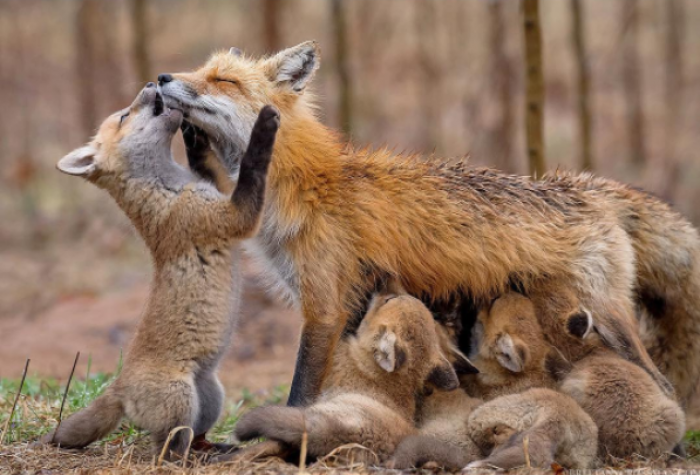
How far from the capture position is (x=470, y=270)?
6789mm

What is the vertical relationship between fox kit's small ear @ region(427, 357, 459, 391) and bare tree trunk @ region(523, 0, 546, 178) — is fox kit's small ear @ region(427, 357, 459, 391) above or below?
below

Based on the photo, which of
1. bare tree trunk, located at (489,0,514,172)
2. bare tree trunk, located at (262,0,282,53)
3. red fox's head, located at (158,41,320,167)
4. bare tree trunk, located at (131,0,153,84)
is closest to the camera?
red fox's head, located at (158,41,320,167)

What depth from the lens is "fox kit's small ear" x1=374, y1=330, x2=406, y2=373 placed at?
5898 mm

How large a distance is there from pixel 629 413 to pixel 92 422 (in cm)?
370

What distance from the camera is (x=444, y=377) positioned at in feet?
19.5

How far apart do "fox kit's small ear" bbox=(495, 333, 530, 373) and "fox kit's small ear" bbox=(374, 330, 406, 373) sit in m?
0.84

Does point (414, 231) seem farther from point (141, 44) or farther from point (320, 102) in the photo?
point (141, 44)

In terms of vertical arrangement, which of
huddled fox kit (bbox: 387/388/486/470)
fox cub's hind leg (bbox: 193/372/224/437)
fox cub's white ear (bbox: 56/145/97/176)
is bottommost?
huddled fox kit (bbox: 387/388/486/470)

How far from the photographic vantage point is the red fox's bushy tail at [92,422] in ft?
18.4

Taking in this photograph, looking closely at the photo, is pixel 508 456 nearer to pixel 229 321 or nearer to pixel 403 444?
pixel 403 444

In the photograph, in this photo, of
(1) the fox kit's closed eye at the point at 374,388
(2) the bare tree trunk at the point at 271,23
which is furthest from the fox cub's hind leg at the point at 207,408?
(2) the bare tree trunk at the point at 271,23

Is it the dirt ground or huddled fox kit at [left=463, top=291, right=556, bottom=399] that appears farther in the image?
the dirt ground

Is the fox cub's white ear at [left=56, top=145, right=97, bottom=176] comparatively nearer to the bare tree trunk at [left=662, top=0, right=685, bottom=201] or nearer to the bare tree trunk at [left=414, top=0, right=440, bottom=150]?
the bare tree trunk at [left=662, top=0, right=685, bottom=201]

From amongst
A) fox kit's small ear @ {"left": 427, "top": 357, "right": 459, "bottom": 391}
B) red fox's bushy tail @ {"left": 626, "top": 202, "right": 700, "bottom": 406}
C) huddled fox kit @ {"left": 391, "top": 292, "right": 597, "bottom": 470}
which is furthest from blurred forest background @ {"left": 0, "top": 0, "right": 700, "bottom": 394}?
fox kit's small ear @ {"left": 427, "top": 357, "right": 459, "bottom": 391}
